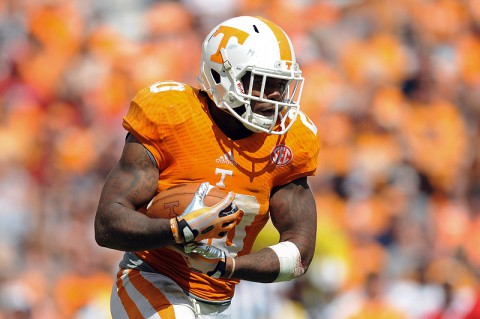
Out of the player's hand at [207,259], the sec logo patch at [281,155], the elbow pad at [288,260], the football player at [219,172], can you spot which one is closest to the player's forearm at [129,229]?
the football player at [219,172]

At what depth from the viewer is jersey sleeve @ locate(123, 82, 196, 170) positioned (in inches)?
159

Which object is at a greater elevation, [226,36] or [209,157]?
[226,36]

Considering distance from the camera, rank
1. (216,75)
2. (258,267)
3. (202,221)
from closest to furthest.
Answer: (202,221) → (258,267) → (216,75)

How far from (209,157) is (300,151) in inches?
16.5

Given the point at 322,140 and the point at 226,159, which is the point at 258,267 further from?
the point at 322,140

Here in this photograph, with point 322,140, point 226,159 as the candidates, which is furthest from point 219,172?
point 322,140

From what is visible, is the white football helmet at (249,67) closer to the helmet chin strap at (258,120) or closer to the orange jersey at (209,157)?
the helmet chin strap at (258,120)

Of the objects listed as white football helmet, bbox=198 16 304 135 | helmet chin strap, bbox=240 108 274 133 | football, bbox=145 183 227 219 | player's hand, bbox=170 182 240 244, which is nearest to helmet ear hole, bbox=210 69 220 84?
white football helmet, bbox=198 16 304 135

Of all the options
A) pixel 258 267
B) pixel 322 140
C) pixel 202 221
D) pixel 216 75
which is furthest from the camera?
pixel 322 140

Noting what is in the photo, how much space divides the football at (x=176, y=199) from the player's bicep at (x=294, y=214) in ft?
1.43

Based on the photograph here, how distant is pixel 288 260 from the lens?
4.12m

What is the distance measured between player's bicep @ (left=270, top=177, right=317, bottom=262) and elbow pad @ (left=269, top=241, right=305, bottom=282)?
9 centimetres

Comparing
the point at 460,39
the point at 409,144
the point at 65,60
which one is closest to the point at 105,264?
the point at 65,60

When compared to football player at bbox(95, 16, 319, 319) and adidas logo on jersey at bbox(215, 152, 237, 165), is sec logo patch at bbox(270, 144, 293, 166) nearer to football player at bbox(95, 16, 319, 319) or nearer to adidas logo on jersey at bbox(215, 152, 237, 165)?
football player at bbox(95, 16, 319, 319)
